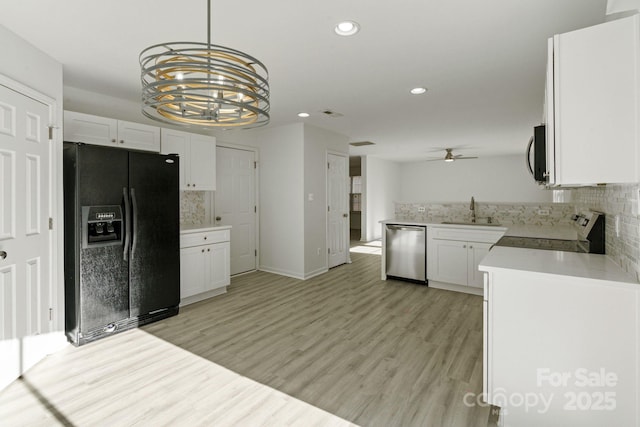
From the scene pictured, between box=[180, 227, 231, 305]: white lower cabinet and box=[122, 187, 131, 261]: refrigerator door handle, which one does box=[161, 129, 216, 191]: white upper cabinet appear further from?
box=[122, 187, 131, 261]: refrigerator door handle

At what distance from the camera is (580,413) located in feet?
5.10

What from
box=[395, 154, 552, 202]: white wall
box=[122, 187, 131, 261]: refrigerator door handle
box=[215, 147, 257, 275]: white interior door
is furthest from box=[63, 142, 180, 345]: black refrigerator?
box=[395, 154, 552, 202]: white wall

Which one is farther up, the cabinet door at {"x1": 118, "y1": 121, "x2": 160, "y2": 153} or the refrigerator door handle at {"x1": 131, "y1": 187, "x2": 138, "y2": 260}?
the cabinet door at {"x1": 118, "y1": 121, "x2": 160, "y2": 153}

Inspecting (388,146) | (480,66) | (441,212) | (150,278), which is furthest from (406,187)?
(150,278)

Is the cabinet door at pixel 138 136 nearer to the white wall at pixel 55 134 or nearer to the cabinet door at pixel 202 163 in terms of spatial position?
the cabinet door at pixel 202 163

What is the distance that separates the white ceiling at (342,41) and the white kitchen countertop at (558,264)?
1.55 m

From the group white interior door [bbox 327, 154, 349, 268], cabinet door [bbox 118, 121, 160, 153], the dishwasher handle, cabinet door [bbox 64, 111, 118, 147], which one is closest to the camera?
cabinet door [bbox 64, 111, 118, 147]

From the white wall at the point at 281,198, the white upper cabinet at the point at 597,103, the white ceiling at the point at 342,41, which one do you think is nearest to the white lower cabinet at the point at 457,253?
the white ceiling at the point at 342,41

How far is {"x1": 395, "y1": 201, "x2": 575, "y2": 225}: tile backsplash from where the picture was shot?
4105 mm

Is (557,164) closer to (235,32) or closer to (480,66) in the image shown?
(480,66)

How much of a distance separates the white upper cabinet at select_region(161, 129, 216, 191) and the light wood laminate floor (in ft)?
5.05

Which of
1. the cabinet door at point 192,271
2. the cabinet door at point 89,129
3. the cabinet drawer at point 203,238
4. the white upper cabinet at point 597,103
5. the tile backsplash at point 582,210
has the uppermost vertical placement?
the cabinet door at point 89,129

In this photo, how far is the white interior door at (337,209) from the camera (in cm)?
564

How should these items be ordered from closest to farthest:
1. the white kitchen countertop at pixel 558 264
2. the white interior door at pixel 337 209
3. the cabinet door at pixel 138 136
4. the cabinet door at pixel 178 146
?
the white kitchen countertop at pixel 558 264, the cabinet door at pixel 138 136, the cabinet door at pixel 178 146, the white interior door at pixel 337 209
